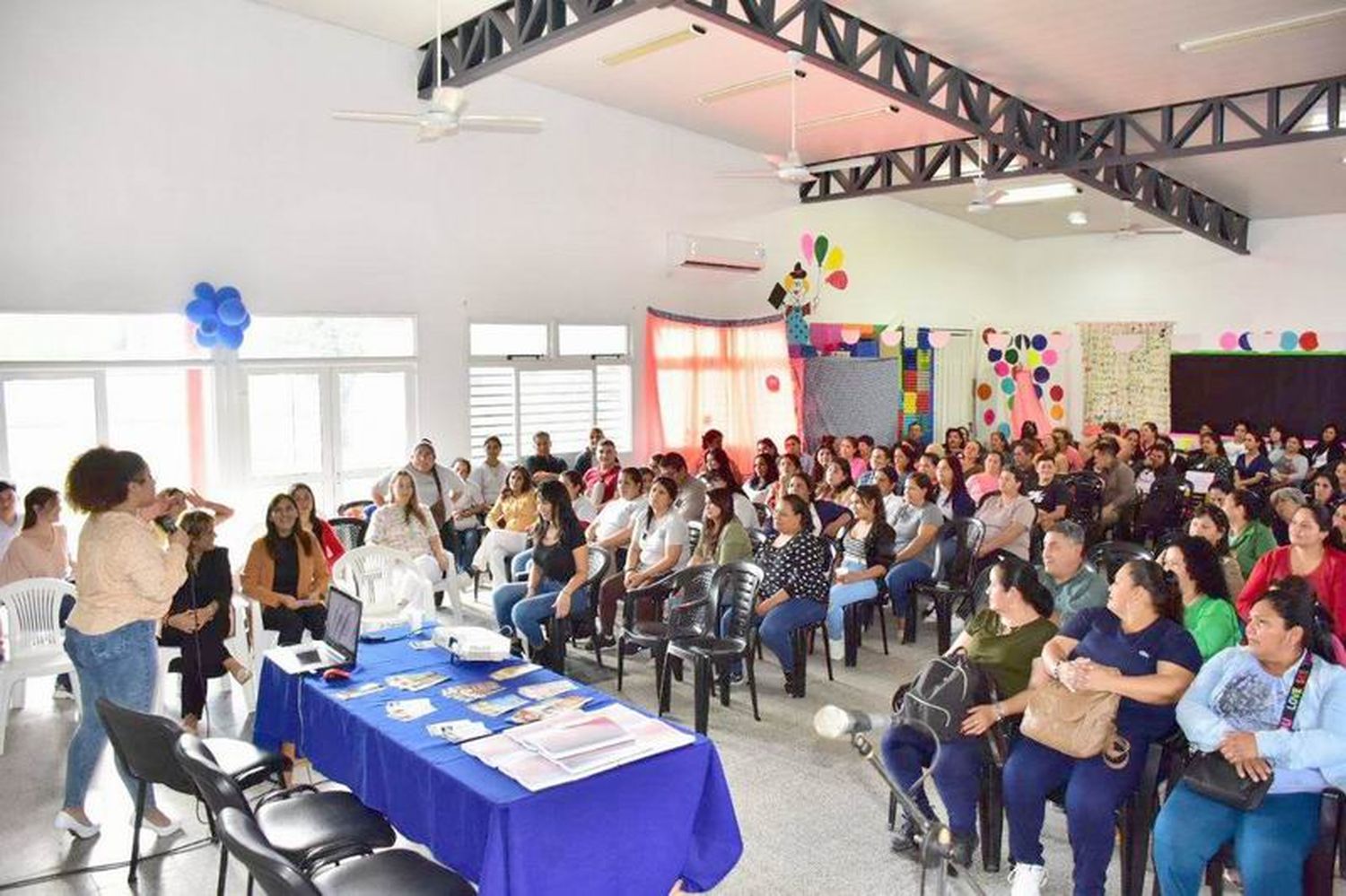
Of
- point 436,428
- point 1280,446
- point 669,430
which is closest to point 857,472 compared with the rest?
point 669,430

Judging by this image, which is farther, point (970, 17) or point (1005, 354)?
point (1005, 354)

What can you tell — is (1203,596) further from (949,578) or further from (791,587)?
(949,578)

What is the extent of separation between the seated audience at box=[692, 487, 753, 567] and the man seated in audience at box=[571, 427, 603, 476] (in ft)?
10.9

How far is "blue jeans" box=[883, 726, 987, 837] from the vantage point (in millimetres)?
3568

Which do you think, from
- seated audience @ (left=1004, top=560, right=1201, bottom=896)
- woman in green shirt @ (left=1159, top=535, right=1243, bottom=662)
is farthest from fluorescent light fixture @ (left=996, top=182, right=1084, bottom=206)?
seated audience @ (left=1004, top=560, right=1201, bottom=896)

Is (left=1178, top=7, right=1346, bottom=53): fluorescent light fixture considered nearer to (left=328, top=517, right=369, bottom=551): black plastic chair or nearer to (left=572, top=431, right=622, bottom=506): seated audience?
(left=572, top=431, right=622, bottom=506): seated audience

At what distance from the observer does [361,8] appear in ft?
24.5

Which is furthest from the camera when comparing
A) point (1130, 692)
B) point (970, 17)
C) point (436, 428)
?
point (436, 428)

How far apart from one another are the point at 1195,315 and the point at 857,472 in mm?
6825

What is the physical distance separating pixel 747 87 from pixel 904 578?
4.56m

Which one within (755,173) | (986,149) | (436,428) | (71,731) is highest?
(986,149)

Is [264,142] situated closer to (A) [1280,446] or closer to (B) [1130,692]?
(B) [1130,692]

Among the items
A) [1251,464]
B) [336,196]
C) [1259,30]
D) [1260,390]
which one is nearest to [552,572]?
[336,196]

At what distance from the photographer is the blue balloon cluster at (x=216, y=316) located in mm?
7227
